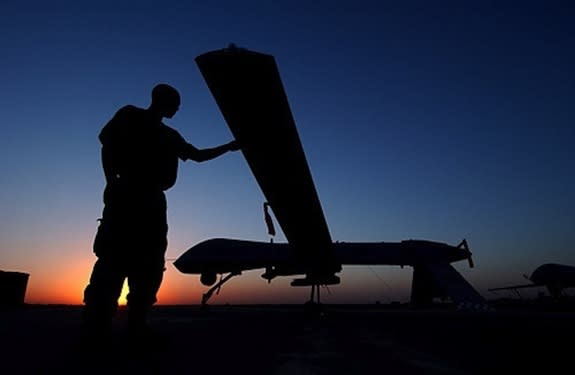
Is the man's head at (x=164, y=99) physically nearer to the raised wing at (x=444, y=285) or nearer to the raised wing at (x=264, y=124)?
the raised wing at (x=264, y=124)

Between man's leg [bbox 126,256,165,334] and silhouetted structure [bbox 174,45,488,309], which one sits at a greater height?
silhouetted structure [bbox 174,45,488,309]

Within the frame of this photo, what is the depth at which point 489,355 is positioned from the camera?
3412 mm

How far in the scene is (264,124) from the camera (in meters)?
3.82

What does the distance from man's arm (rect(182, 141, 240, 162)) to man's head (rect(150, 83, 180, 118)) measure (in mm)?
472

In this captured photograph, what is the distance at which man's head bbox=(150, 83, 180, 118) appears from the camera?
154 inches

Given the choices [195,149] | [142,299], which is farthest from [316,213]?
[142,299]

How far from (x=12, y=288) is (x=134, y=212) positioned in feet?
50.4

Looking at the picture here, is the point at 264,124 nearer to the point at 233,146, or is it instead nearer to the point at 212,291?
the point at 233,146

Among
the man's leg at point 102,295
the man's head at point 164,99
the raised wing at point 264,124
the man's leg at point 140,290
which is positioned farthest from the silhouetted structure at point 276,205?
the man's leg at point 102,295

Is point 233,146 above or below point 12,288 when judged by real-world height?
above

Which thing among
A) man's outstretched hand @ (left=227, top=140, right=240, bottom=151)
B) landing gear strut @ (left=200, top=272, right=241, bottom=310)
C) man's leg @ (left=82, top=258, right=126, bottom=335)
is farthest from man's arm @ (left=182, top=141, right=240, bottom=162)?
landing gear strut @ (left=200, top=272, right=241, bottom=310)

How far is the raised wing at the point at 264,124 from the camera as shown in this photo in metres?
2.95

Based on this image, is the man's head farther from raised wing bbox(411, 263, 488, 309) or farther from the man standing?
raised wing bbox(411, 263, 488, 309)

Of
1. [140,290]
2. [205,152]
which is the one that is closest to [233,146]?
[205,152]
